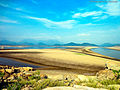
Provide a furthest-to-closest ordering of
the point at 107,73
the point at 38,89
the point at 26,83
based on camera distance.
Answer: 1. the point at 107,73
2. the point at 26,83
3. the point at 38,89

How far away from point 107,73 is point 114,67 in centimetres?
A: 153

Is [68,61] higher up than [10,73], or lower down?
→ lower down

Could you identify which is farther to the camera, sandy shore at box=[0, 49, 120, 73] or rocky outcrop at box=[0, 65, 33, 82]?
sandy shore at box=[0, 49, 120, 73]

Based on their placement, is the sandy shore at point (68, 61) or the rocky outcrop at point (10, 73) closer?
the rocky outcrop at point (10, 73)

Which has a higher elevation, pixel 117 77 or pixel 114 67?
pixel 114 67

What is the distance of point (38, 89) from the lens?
194 inches

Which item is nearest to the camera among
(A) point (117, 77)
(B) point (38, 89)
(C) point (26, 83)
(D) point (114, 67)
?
(B) point (38, 89)

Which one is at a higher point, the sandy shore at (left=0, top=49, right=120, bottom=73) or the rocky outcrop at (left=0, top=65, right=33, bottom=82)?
the rocky outcrop at (left=0, top=65, right=33, bottom=82)

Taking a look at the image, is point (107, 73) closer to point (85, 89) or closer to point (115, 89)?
point (115, 89)

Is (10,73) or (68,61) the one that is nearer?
(10,73)

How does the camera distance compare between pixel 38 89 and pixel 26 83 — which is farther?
pixel 26 83

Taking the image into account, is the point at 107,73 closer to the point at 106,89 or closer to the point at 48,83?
the point at 106,89

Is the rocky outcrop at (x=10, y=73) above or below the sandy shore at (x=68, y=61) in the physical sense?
above

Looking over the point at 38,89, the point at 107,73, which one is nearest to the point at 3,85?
the point at 38,89
